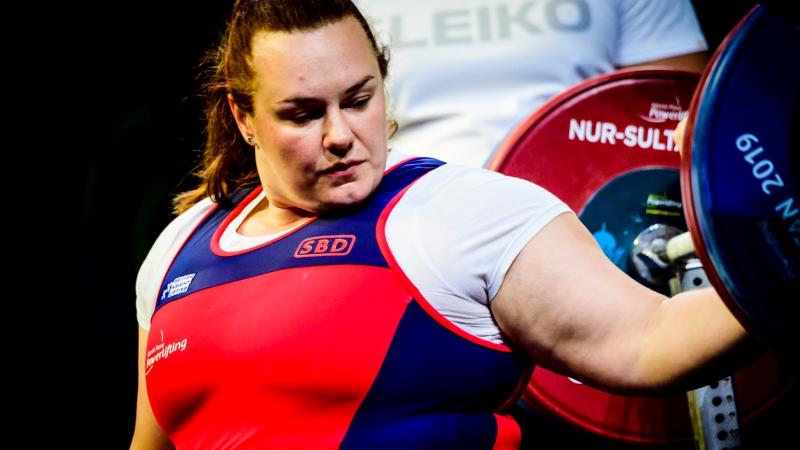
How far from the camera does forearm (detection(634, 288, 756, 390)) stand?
3.19 ft

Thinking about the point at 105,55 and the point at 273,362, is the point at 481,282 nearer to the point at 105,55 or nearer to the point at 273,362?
the point at 273,362

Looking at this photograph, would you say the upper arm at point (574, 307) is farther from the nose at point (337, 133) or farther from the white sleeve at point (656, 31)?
the white sleeve at point (656, 31)

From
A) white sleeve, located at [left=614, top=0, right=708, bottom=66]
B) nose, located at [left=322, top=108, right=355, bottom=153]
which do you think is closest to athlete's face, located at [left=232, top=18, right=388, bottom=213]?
nose, located at [left=322, top=108, right=355, bottom=153]

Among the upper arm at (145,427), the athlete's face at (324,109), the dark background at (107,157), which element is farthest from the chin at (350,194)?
the dark background at (107,157)

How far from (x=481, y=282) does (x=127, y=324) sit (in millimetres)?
1568

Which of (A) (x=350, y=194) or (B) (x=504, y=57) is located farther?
(B) (x=504, y=57)

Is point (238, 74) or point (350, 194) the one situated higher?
point (238, 74)

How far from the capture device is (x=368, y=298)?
1209mm

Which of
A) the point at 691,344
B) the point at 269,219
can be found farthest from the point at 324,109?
the point at 691,344

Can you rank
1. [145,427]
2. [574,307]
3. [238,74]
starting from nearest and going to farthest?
[574,307] → [238,74] → [145,427]

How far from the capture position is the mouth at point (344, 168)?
1.32 meters

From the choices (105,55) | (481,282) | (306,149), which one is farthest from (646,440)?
(105,55)

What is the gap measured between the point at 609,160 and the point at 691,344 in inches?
29.7

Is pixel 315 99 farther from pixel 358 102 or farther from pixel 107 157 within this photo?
pixel 107 157
